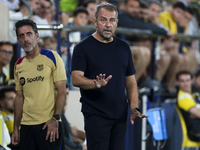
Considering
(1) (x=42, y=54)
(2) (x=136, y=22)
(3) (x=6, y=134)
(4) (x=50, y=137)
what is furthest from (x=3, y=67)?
(2) (x=136, y=22)

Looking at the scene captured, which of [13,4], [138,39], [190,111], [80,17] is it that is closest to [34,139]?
[13,4]

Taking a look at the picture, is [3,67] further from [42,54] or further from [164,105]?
[164,105]

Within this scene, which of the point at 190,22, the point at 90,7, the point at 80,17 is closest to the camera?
the point at 80,17

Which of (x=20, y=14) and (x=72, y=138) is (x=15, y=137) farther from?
(x=20, y=14)

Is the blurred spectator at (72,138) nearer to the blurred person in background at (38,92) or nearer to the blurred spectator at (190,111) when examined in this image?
the blurred person in background at (38,92)

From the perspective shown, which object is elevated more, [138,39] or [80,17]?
[80,17]

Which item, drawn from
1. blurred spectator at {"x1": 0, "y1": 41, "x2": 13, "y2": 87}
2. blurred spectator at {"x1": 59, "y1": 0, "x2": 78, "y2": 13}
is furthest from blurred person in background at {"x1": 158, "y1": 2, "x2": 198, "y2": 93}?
blurred spectator at {"x1": 0, "y1": 41, "x2": 13, "y2": 87}

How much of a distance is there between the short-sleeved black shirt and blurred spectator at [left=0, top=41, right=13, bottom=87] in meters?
1.11

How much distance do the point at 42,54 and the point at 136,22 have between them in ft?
8.23

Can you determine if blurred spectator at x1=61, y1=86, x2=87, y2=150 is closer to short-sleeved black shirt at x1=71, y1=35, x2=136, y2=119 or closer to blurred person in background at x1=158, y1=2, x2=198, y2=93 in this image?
short-sleeved black shirt at x1=71, y1=35, x2=136, y2=119

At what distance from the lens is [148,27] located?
4789 mm

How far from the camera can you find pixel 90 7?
15.1ft

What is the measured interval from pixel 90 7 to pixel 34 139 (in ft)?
8.79

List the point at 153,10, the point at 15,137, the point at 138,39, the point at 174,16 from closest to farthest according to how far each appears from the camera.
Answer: the point at 15,137, the point at 138,39, the point at 153,10, the point at 174,16
